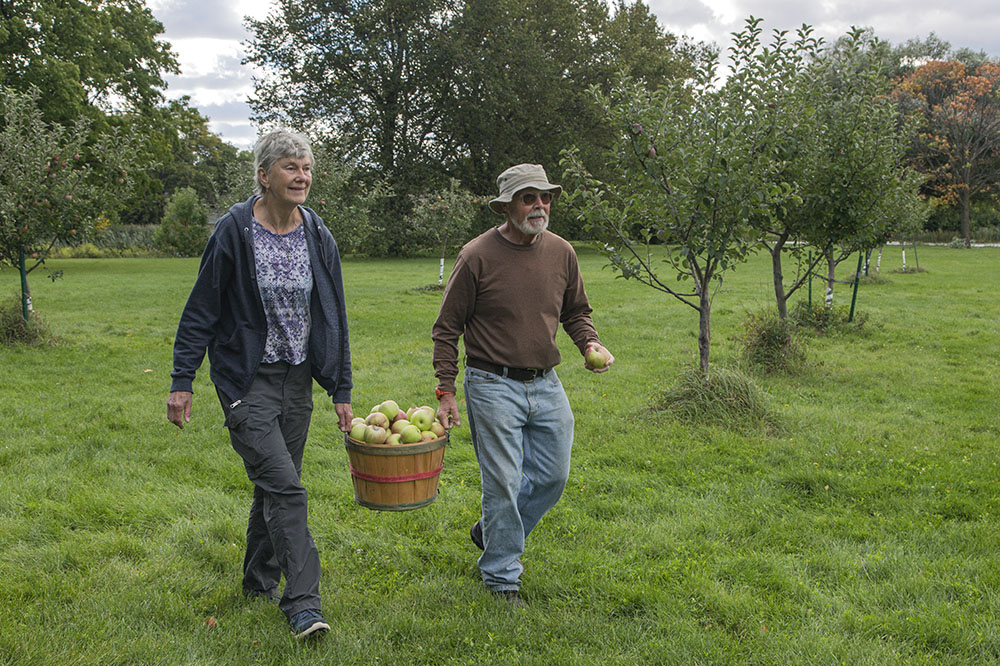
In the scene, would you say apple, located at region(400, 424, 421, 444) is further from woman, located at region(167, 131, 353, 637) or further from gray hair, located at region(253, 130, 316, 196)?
gray hair, located at region(253, 130, 316, 196)

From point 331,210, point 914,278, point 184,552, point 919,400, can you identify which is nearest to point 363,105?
point 331,210

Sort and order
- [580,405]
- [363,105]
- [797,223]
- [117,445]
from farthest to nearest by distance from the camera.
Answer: [363,105] < [797,223] < [580,405] < [117,445]

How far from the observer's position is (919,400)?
Result: 348 inches

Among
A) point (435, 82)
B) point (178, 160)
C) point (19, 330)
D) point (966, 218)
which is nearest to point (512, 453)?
point (19, 330)

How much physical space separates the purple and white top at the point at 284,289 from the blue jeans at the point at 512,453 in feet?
2.92

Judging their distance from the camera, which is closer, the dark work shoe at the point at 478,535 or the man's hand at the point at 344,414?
the man's hand at the point at 344,414

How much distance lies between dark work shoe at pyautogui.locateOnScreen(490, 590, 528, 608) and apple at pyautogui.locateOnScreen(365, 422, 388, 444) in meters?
1.02

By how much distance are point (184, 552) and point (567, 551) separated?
2.32 m

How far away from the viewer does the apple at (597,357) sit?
426cm

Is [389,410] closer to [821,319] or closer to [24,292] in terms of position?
[24,292]

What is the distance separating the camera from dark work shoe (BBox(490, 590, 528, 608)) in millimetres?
4048

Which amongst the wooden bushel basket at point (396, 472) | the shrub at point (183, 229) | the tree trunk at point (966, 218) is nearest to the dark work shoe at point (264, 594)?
the wooden bushel basket at point (396, 472)

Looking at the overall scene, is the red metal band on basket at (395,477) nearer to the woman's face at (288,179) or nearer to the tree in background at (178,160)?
the woman's face at (288,179)

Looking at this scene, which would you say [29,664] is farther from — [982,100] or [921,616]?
[982,100]
